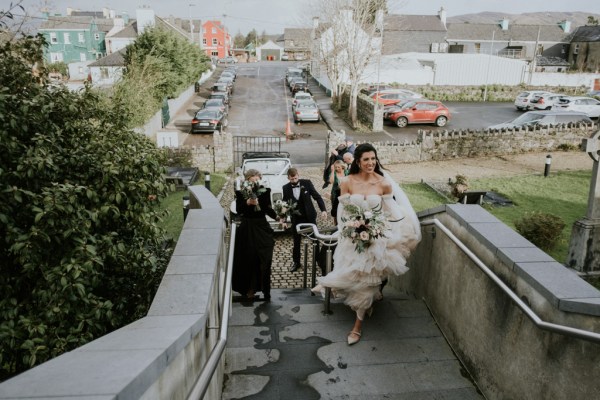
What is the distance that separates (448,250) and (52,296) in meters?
4.15

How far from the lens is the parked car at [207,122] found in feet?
92.2

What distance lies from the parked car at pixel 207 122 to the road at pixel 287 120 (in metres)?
0.47

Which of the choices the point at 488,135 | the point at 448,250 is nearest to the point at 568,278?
the point at 448,250

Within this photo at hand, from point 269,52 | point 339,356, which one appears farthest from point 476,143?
point 269,52

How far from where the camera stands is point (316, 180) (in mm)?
18984

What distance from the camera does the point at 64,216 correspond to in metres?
4.39

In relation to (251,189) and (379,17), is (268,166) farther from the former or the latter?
(379,17)

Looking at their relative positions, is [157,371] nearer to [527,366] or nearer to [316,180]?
Answer: [527,366]

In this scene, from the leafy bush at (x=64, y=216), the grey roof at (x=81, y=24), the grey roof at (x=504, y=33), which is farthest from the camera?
the grey roof at (x=81, y=24)

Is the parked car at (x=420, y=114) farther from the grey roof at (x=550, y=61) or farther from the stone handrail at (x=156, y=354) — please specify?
the grey roof at (x=550, y=61)

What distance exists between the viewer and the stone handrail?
217cm

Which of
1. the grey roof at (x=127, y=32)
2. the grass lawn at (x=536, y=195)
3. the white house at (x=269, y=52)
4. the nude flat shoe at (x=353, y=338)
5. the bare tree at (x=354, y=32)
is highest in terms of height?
the white house at (x=269, y=52)

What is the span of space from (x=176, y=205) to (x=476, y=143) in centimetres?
1444

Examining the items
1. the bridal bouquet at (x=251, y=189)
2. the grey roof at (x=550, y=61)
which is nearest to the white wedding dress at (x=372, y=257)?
the bridal bouquet at (x=251, y=189)
